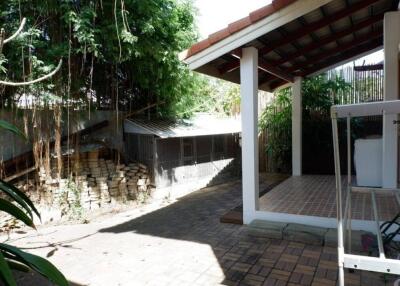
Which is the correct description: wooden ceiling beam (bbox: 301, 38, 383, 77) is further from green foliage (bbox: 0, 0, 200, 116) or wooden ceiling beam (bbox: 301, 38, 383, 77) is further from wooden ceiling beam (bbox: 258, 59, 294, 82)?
green foliage (bbox: 0, 0, 200, 116)

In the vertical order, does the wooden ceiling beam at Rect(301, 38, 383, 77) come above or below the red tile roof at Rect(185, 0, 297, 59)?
above

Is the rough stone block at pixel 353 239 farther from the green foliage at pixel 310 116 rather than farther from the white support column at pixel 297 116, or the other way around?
the green foliage at pixel 310 116

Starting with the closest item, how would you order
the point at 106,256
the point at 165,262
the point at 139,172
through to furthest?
the point at 165,262
the point at 106,256
the point at 139,172

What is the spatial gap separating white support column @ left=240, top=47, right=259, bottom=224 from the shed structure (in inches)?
130

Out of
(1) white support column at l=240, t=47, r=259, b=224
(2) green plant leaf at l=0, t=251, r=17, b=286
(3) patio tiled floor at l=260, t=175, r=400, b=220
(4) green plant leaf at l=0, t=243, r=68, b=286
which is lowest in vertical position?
(3) patio tiled floor at l=260, t=175, r=400, b=220

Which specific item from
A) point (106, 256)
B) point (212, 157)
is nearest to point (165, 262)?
point (106, 256)

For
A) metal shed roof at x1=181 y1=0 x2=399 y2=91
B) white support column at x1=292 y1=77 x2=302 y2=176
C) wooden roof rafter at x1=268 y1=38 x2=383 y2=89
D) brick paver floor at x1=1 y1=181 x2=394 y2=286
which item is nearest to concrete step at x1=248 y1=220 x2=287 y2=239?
brick paver floor at x1=1 y1=181 x2=394 y2=286

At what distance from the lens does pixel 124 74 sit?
8719 millimetres

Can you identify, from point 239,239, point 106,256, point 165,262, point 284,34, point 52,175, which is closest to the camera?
point 165,262

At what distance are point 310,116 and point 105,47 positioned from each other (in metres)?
6.71

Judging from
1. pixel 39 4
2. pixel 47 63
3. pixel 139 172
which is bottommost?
pixel 139 172

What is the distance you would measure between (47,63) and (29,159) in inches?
87.2

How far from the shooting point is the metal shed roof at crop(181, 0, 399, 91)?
4750 mm

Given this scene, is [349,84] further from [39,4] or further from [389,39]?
[39,4]
